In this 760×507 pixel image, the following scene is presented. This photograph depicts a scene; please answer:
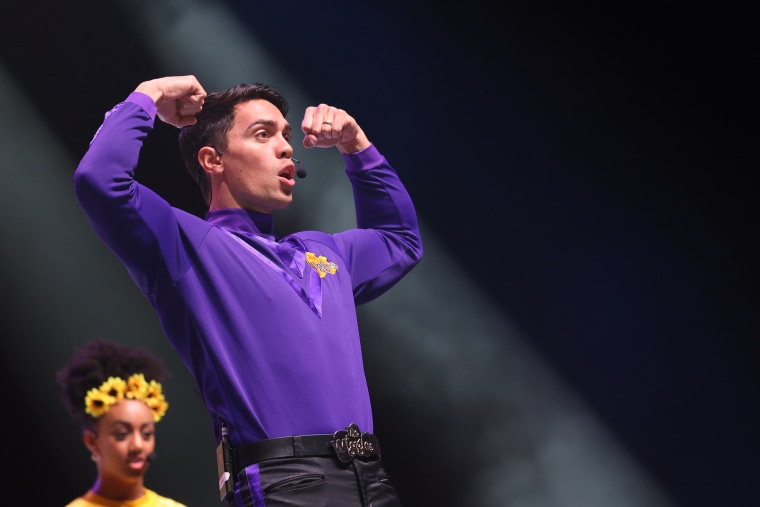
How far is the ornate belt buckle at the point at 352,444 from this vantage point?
2055 mm

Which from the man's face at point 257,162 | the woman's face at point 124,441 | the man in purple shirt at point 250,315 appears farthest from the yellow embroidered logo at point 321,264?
the woman's face at point 124,441

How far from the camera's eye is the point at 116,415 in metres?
1.71

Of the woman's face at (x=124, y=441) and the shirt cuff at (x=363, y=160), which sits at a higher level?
the shirt cuff at (x=363, y=160)

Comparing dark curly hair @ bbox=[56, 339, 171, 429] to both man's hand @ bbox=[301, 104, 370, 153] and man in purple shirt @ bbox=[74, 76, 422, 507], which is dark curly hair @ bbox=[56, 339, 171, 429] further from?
man's hand @ bbox=[301, 104, 370, 153]

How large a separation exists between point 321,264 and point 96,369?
77cm

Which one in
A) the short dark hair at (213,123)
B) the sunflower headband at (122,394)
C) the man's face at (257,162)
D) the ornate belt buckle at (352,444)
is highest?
the short dark hair at (213,123)

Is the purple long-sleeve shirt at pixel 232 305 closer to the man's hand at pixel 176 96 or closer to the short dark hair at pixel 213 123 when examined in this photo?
the man's hand at pixel 176 96

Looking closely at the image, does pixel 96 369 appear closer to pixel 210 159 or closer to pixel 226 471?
pixel 226 471

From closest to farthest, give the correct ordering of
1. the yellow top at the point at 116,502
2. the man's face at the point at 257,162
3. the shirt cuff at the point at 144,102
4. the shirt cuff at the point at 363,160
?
Answer: the yellow top at the point at 116,502, the shirt cuff at the point at 144,102, the man's face at the point at 257,162, the shirt cuff at the point at 363,160

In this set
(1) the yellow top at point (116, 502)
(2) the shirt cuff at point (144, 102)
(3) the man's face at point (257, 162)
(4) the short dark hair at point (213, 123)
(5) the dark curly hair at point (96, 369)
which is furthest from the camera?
(4) the short dark hair at point (213, 123)

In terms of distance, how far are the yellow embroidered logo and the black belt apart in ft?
1.45

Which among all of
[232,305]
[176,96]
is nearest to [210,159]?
[176,96]

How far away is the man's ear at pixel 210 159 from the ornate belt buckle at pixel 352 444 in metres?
0.85

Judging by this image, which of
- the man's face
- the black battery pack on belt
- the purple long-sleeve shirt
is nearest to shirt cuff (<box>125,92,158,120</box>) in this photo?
the purple long-sleeve shirt
